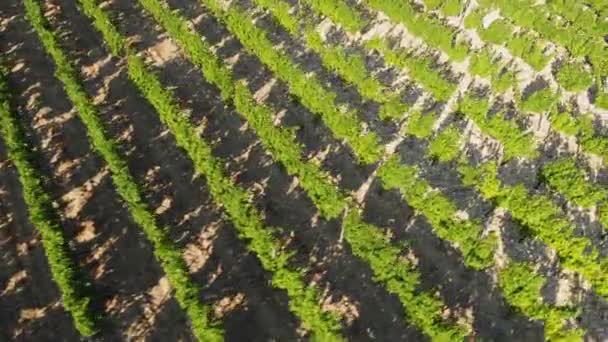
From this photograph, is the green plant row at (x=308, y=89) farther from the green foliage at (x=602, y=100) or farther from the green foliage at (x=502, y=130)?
the green foliage at (x=602, y=100)

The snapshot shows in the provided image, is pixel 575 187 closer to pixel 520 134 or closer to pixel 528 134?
pixel 520 134

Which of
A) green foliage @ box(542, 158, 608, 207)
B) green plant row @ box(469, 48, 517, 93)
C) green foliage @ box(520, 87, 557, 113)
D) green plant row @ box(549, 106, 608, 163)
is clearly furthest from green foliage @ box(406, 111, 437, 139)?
green plant row @ box(549, 106, 608, 163)

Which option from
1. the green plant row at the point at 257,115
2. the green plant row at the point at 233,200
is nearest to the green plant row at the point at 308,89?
the green plant row at the point at 257,115

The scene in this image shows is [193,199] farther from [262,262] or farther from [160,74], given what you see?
[160,74]

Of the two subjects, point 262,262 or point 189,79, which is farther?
point 189,79

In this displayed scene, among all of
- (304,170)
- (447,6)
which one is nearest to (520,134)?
(447,6)

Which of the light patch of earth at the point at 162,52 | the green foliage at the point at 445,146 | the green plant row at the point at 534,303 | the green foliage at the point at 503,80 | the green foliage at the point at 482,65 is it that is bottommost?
the green plant row at the point at 534,303

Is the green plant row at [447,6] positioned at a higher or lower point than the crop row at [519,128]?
higher

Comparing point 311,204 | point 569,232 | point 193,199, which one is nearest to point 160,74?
point 193,199

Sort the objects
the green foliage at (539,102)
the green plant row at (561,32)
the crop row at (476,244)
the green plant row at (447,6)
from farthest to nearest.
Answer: the green plant row at (447,6) < the green plant row at (561,32) < the green foliage at (539,102) < the crop row at (476,244)
